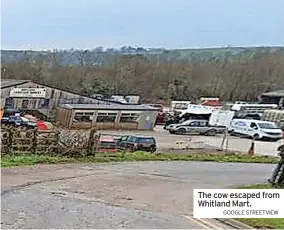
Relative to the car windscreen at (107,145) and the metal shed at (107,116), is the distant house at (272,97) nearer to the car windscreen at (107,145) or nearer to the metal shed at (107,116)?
the metal shed at (107,116)

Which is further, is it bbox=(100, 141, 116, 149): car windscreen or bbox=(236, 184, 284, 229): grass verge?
bbox=(100, 141, 116, 149): car windscreen

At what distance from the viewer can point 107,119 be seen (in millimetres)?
48344

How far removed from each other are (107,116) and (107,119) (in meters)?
0.23

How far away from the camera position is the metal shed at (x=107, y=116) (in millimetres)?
47281

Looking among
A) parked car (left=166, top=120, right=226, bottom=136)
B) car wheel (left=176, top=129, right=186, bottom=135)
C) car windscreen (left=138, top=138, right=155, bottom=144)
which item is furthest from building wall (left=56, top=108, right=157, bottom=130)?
car windscreen (left=138, top=138, right=155, bottom=144)

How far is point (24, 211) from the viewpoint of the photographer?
11.0 meters

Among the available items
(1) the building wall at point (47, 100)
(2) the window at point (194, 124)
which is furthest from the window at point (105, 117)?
(2) the window at point (194, 124)

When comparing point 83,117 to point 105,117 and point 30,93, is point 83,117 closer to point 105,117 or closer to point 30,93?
point 105,117

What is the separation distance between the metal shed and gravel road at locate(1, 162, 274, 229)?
83.9 ft

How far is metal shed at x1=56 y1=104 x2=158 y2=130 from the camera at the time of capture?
155 feet

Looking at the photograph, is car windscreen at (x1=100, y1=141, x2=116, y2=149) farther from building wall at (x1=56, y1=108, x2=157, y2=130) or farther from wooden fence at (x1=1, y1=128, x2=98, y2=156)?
building wall at (x1=56, y1=108, x2=157, y2=130)

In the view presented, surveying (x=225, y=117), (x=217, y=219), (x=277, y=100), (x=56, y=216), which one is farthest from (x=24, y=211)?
(x=277, y=100)

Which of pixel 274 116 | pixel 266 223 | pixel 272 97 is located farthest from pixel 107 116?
pixel 266 223

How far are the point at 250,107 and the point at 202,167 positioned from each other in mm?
43002
